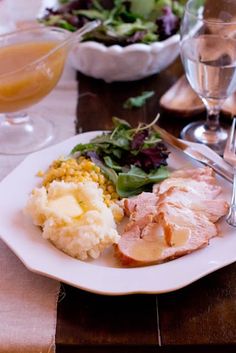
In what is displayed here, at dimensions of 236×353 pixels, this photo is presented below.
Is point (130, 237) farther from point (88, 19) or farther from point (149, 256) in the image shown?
point (88, 19)

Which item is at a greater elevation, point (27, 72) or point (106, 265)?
point (27, 72)

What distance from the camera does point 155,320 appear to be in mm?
1114

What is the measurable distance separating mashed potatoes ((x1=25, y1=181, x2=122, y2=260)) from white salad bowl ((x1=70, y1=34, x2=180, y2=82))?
2.12 ft

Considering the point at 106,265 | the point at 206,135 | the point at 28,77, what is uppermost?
the point at 28,77

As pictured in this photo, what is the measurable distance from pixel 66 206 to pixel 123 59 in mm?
739

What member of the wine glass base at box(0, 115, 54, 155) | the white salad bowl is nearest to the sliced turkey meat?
the wine glass base at box(0, 115, 54, 155)

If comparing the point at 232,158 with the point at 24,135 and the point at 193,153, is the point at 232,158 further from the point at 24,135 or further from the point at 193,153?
the point at 24,135

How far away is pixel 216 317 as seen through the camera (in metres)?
1.13

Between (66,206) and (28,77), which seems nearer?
(66,206)

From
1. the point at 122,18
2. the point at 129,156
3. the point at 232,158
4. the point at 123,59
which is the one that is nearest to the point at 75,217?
the point at 129,156

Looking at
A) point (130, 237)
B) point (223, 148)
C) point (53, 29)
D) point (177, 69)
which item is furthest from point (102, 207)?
point (177, 69)

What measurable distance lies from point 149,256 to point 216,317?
169 millimetres

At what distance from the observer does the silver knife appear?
4.67 feet

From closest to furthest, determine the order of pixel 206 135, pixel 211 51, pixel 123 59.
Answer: pixel 211 51 → pixel 206 135 → pixel 123 59
